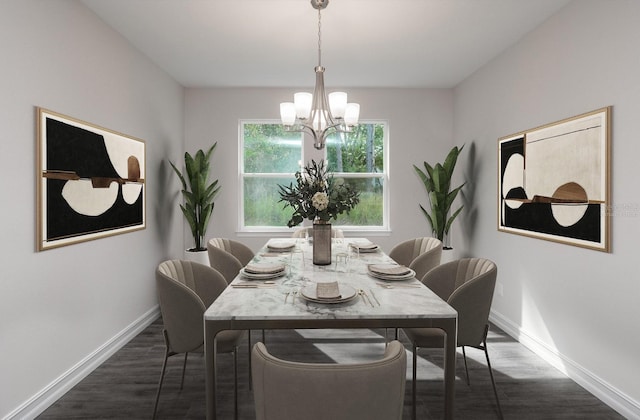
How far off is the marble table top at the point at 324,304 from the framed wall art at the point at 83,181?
4.40 feet

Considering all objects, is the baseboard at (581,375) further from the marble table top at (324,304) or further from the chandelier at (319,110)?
the chandelier at (319,110)

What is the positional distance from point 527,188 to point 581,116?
740mm

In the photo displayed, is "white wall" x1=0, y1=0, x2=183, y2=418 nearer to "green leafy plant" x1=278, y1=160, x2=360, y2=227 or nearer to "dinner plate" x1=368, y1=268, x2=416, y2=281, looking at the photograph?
"green leafy plant" x1=278, y1=160, x2=360, y2=227

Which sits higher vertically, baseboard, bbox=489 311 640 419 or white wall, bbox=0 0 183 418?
white wall, bbox=0 0 183 418

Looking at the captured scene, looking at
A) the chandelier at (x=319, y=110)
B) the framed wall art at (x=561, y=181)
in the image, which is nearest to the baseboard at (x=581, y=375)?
the framed wall art at (x=561, y=181)

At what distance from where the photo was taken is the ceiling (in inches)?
101

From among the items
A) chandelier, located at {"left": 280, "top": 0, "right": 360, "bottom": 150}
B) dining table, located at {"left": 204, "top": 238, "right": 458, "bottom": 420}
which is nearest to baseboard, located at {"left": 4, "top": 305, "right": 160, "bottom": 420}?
dining table, located at {"left": 204, "top": 238, "right": 458, "bottom": 420}

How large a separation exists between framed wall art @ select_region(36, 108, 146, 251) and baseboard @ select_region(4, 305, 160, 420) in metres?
0.86

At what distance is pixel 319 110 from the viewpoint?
262 cm

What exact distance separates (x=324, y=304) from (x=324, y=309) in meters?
0.05

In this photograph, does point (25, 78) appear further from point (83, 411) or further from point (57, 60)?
point (83, 411)

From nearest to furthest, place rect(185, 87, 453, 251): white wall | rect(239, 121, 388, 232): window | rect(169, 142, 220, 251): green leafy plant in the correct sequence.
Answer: rect(169, 142, 220, 251): green leafy plant → rect(185, 87, 453, 251): white wall → rect(239, 121, 388, 232): window

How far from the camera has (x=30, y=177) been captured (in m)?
2.07

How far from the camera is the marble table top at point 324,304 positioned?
4.53ft
